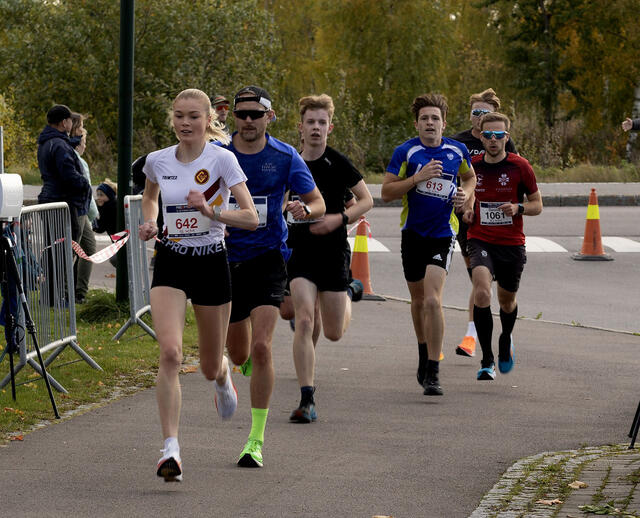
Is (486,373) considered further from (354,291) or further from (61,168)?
(61,168)

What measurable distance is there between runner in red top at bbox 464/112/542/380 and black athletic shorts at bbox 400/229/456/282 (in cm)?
63

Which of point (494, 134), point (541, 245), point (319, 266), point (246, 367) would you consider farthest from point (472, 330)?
point (541, 245)

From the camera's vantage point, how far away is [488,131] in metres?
10.3

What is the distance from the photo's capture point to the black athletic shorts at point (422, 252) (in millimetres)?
9562

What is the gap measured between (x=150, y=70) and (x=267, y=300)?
27.9 m

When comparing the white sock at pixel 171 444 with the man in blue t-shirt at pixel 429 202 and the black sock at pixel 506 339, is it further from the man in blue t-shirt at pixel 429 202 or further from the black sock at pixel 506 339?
the black sock at pixel 506 339

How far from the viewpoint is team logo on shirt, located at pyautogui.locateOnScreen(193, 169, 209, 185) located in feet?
22.5

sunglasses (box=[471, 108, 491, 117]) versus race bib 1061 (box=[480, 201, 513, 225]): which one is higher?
sunglasses (box=[471, 108, 491, 117])

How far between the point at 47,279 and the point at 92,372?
85 centimetres

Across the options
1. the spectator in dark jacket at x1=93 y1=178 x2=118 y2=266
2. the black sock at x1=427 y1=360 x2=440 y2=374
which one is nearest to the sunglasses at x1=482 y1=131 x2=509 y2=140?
the black sock at x1=427 y1=360 x2=440 y2=374

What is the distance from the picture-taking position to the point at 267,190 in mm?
7617

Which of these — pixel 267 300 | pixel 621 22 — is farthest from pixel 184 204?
pixel 621 22

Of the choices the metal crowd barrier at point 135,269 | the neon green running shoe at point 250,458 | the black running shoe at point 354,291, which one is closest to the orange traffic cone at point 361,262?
the metal crowd barrier at point 135,269

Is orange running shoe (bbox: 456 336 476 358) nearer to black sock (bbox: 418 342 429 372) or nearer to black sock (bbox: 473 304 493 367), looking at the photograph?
black sock (bbox: 473 304 493 367)
